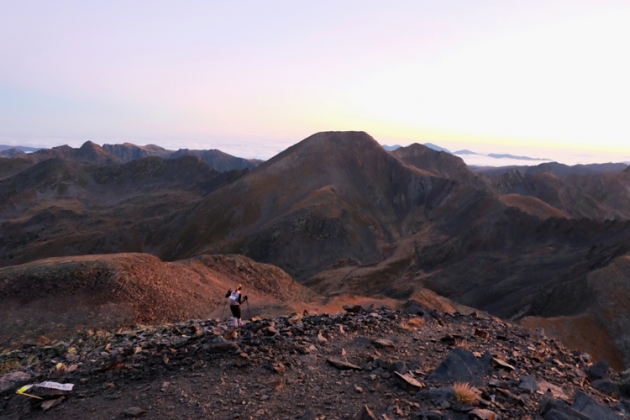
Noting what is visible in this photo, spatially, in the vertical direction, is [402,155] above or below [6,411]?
above

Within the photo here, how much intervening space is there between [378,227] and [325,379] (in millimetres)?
78776

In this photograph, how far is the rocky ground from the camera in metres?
8.05

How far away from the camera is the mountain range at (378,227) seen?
41906 mm

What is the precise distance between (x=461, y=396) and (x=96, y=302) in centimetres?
2069

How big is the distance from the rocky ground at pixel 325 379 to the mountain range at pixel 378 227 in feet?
70.7

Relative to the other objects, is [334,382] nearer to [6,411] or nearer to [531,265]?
[6,411]

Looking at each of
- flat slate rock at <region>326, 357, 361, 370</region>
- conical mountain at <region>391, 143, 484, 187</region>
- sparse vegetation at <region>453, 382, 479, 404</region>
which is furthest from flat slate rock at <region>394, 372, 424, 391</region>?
conical mountain at <region>391, 143, 484, 187</region>

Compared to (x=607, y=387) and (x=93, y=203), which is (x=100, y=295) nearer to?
(x=607, y=387)

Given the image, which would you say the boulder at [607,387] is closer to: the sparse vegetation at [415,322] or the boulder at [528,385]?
the boulder at [528,385]

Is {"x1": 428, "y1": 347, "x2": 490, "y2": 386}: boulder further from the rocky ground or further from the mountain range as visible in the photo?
the mountain range

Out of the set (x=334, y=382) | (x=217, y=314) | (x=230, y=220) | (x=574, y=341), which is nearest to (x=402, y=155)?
(x=230, y=220)

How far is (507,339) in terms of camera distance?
43.9 ft

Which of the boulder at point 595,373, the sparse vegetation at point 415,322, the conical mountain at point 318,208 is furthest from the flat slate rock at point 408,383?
the conical mountain at point 318,208

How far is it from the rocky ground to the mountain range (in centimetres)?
2155
